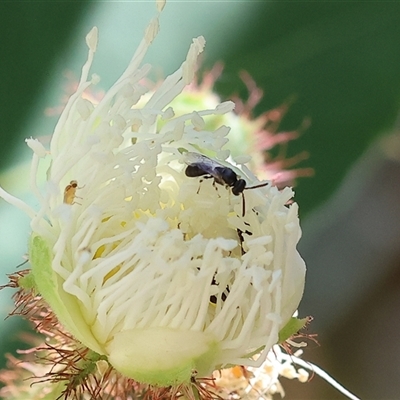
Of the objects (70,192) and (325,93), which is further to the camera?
(325,93)

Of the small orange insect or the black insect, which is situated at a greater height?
the small orange insect

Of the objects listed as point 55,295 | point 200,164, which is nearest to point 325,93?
point 200,164

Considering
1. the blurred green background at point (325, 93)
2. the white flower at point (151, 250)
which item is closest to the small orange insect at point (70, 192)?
the white flower at point (151, 250)

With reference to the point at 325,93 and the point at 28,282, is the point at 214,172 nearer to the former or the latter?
the point at 28,282

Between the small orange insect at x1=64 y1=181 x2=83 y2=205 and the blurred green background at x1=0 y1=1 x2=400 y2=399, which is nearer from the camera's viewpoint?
the small orange insect at x1=64 y1=181 x2=83 y2=205

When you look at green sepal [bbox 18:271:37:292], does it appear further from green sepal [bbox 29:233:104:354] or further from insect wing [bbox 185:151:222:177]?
insect wing [bbox 185:151:222:177]

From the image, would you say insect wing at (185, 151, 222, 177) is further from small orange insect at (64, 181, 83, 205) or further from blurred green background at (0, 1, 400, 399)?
blurred green background at (0, 1, 400, 399)

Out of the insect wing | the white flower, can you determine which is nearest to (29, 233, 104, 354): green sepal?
the white flower
